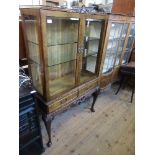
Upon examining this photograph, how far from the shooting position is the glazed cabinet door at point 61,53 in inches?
60.9

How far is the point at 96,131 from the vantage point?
1.96 meters

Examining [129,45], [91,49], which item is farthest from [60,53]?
[129,45]

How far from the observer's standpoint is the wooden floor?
67.1 inches

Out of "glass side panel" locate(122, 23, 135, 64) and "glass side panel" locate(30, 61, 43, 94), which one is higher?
"glass side panel" locate(122, 23, 135, 64)

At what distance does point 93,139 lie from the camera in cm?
183

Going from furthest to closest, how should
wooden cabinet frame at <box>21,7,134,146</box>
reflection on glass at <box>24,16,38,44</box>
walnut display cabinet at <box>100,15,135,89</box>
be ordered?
walnut display cabinet at <box>100,15,135,89</box> < reflection on glass at <box>24,16,38,44</box> < wooden cabinet frame at <box>21,7,134,146</box>

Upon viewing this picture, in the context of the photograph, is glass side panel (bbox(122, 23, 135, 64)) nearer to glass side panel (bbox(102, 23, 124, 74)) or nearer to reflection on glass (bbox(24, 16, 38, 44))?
glass side panel (bbox(102, 23, 124, 74))

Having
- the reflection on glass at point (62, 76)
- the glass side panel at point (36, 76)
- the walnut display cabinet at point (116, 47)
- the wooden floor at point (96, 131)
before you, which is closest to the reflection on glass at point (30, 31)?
the glass side panel at point (36, 76)

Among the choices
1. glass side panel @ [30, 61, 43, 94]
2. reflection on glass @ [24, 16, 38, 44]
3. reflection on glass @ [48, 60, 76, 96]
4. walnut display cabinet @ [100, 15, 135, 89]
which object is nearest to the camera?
reflection on glass @ [24, 16, 38, 44]

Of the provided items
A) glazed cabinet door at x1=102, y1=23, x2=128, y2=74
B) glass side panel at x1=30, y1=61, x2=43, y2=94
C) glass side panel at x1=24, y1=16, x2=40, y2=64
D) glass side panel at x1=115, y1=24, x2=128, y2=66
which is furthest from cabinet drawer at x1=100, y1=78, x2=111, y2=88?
glass side panel at x1=24, y1=16, x2=40, y2=64

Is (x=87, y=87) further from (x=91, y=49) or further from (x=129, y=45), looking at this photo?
(x=129, y=45)

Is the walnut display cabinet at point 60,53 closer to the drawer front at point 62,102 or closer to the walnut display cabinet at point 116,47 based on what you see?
the drawer front at point 62,102
